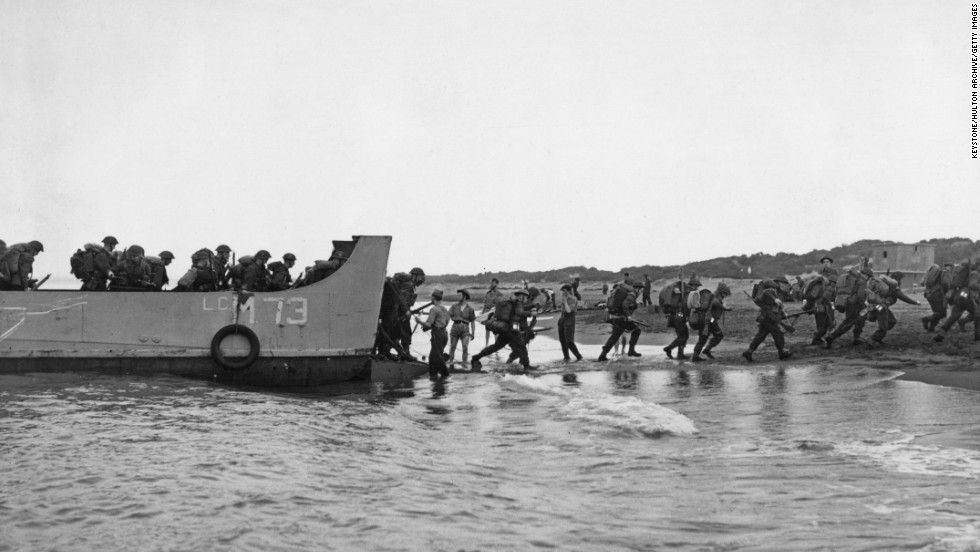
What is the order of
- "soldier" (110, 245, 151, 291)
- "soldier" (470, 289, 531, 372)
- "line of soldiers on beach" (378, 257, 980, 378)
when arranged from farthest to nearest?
"soldier" (470, 289, 531, 372)
"line of soldiers on beach" (378, 257, 980, 378)
"soldier" (110, 245, 151, 291)

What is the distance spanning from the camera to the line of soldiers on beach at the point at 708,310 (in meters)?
16.2

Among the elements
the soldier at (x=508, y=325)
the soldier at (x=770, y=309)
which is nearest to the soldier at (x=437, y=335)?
the soldier at (x=508, y=325)

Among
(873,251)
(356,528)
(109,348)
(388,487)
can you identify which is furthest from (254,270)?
(873,251)

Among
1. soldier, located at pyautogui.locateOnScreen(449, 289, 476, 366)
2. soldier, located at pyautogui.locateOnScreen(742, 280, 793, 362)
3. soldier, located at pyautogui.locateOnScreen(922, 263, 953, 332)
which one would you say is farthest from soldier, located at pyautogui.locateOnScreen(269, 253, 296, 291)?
soldier, located at pyautogui.locateOnScreen(922, 263, 953, 332)

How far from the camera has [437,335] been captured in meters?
15.9

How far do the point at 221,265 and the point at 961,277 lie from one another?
14067mm

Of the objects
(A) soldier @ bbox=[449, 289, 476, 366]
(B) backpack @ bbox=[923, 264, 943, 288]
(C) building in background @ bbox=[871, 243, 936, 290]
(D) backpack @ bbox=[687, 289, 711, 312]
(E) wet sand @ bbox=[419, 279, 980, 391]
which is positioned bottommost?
(E) wet sand @ bbox=[419, 279, 980, 391]

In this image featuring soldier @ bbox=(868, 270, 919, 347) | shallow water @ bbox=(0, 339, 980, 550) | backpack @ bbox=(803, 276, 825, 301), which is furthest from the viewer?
backpack @ bbox=(803, 276, 825, 301)

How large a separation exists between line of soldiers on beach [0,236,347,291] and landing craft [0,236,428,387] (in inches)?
13.5

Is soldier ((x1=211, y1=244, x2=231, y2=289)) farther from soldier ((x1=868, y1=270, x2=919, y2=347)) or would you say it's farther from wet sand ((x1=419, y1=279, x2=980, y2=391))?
soldier ((x1=868, y1=270, x2=919, y2=347))

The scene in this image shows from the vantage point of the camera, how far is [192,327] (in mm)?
14445

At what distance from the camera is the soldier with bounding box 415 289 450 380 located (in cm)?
1570

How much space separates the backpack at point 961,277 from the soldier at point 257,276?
43.2ft

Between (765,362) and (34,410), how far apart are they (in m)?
13.0
